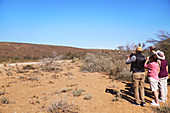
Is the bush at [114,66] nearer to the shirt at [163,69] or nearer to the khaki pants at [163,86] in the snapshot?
the khaki pants at [163,86]

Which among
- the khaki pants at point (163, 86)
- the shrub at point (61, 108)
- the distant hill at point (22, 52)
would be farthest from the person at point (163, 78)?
the distant hill at point (22, 52)

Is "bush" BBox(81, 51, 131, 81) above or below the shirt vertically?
below

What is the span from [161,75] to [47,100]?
438 centimetres

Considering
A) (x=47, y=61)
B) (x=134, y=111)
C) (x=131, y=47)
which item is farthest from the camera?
(x=47, y=61)

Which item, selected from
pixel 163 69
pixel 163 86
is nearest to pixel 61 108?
pixel 163 86

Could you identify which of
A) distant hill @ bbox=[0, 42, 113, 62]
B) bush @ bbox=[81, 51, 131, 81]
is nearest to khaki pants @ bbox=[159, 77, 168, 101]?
bush @ bbox=[81, 51, 131, 81]

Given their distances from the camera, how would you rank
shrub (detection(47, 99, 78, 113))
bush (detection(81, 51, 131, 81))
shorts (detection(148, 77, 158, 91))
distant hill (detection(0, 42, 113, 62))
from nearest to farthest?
shrub (detection(47, 99, 78, 113))
shorts (detection(148, 77, 158, 91))
bush (detection(81, 51, 131, 81))
distant hill (detection(0, 42, 113, 62))

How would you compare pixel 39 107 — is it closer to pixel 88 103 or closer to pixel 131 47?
pixel 88 103

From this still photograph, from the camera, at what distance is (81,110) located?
4.62 m

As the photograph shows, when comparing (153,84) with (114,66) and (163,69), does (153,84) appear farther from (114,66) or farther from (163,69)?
(114,66)

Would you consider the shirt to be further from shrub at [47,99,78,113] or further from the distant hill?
the distant hill

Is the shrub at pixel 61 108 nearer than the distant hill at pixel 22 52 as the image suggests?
Yes

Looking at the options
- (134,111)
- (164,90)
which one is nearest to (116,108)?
(134,111)

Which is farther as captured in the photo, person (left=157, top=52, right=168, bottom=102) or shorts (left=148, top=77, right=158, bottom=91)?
person (left=157, top=52, right=168, bottom=102)
